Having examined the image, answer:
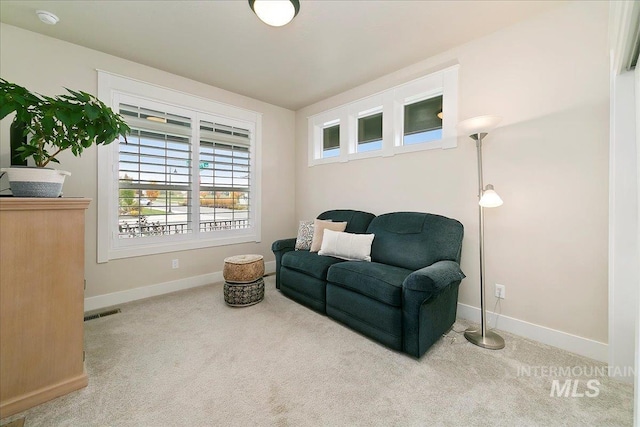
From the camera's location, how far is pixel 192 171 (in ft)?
11.0

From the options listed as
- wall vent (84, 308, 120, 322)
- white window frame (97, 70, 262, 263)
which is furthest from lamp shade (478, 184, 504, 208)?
wall vent (84, 308, 120, 322)

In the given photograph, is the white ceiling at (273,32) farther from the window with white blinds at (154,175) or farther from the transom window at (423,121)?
the window with white blinds at (154,175)

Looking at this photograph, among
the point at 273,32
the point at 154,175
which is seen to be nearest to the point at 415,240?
the point at 273,32

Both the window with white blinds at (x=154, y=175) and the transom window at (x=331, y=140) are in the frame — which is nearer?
the window with white blinds at (x=154, y=175)

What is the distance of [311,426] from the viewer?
4.26 feet

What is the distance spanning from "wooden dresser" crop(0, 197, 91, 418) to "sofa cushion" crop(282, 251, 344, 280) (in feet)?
5.75

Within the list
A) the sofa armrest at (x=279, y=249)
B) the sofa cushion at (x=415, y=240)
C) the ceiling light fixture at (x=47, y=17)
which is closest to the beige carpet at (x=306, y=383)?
the sofa cushion at (x=415, y=240)

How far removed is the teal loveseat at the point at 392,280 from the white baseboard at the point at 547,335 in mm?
356

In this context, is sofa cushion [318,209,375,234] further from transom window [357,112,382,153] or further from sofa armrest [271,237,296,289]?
transom window [357,112,382,153]

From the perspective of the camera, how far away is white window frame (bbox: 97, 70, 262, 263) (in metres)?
2.71

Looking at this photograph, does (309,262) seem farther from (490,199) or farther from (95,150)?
(95,150)

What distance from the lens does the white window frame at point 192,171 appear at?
Answer: 8.89 feet

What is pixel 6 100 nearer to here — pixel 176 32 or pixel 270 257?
pixel 176 32

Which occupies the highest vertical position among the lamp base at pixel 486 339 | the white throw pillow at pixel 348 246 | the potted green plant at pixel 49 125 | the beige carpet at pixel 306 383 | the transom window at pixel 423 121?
the transom window at pixel 423 121
